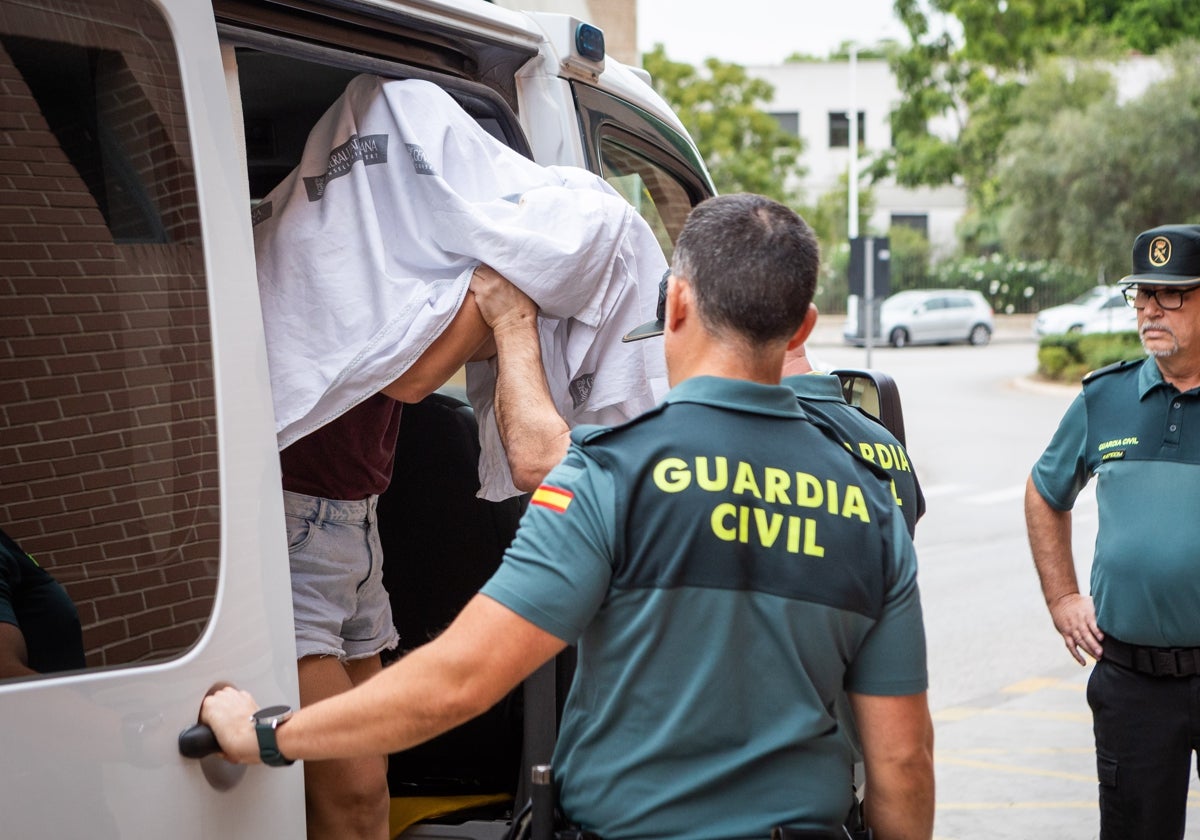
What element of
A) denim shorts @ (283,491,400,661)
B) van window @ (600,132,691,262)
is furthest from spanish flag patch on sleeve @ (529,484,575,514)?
van window @ (600,132,691,262)

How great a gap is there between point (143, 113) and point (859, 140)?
52832mm

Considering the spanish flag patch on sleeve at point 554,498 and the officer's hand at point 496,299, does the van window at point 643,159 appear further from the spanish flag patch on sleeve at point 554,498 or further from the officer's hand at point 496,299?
the spanish flag patch on sleeve at point 554,498

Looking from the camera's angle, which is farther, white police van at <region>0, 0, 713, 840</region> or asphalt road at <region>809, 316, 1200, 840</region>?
asphalt road at <region>809, 316, 1200, 840</region>

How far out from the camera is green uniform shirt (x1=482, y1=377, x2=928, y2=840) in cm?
169

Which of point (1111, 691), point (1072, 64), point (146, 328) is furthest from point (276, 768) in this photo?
point (1072, 64)

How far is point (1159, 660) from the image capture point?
3.43m

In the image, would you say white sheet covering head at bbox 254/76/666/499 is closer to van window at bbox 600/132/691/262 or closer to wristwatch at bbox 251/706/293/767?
wristwatch at bbox 251/706/293/767

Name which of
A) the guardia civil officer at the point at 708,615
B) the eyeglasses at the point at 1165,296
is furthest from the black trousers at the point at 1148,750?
the guardia civil officer at the point at 708,615

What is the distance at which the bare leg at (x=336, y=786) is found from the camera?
242 cm

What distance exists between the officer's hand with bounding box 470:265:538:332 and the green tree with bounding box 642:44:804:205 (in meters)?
33.1

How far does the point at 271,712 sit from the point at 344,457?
0.83 meters

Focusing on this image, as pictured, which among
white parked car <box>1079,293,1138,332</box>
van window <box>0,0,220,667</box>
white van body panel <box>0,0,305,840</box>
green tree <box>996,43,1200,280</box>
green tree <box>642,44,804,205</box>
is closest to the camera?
white van body panel <box>0,0,305,840</box>

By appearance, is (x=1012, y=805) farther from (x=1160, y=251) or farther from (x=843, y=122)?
(x=843, y=122)

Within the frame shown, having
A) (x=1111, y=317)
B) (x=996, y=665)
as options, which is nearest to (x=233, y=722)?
(x=996, y=665)
